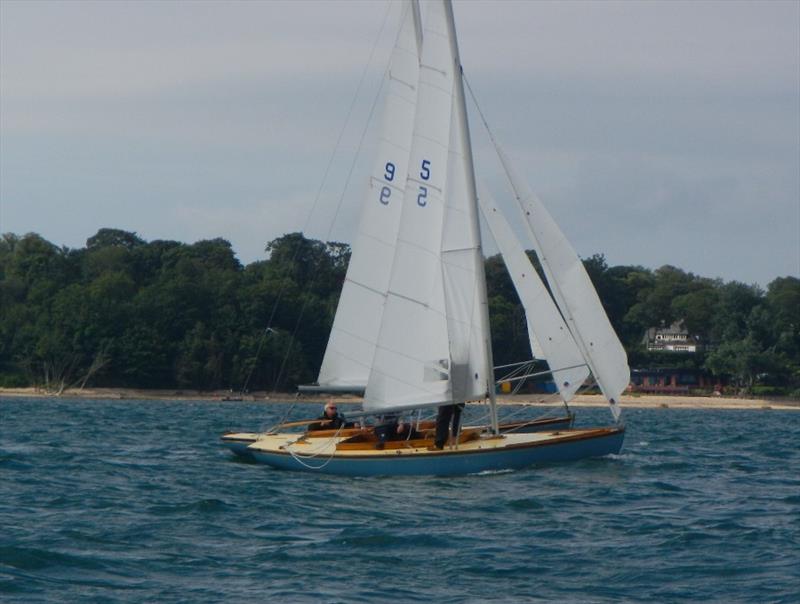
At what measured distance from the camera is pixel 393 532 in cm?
1797

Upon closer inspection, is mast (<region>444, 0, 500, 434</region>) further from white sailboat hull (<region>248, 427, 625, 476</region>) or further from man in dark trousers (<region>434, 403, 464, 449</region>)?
white sailboat hull (<region>248, 427, 625, 476</region>)

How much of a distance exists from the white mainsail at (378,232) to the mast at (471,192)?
6.56 feet

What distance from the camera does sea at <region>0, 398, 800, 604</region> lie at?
14469mm

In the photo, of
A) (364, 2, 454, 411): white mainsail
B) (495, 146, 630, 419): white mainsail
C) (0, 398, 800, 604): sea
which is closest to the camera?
(0, 398, 800, 604): sea

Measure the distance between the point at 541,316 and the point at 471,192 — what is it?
3.95 m

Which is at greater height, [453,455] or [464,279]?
[464,279]

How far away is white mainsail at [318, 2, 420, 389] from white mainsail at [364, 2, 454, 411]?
6.78 feet

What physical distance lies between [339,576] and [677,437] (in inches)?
1013

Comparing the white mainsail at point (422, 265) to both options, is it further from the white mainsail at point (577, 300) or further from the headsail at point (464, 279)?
the white mainsail at point (577, 300)

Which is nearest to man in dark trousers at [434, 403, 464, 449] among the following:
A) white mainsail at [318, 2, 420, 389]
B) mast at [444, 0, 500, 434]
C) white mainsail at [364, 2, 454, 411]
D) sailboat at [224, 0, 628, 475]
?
sailboat at [224, 0, 628, 475]

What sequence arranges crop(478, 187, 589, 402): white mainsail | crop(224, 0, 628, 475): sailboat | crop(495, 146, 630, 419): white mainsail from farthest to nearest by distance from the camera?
crop(478, 187, 589, 402): white mainsail
crop(495, 146, 630, 419): white mainsail
crop(224, 0, 628, 475): sailboat

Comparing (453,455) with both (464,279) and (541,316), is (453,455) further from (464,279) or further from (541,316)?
(541,316)

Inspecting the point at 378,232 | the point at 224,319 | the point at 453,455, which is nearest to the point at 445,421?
the point at 453,455

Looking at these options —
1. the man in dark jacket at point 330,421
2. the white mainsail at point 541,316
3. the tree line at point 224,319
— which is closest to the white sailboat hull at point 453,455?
the man in dark jacket at point 330,421
